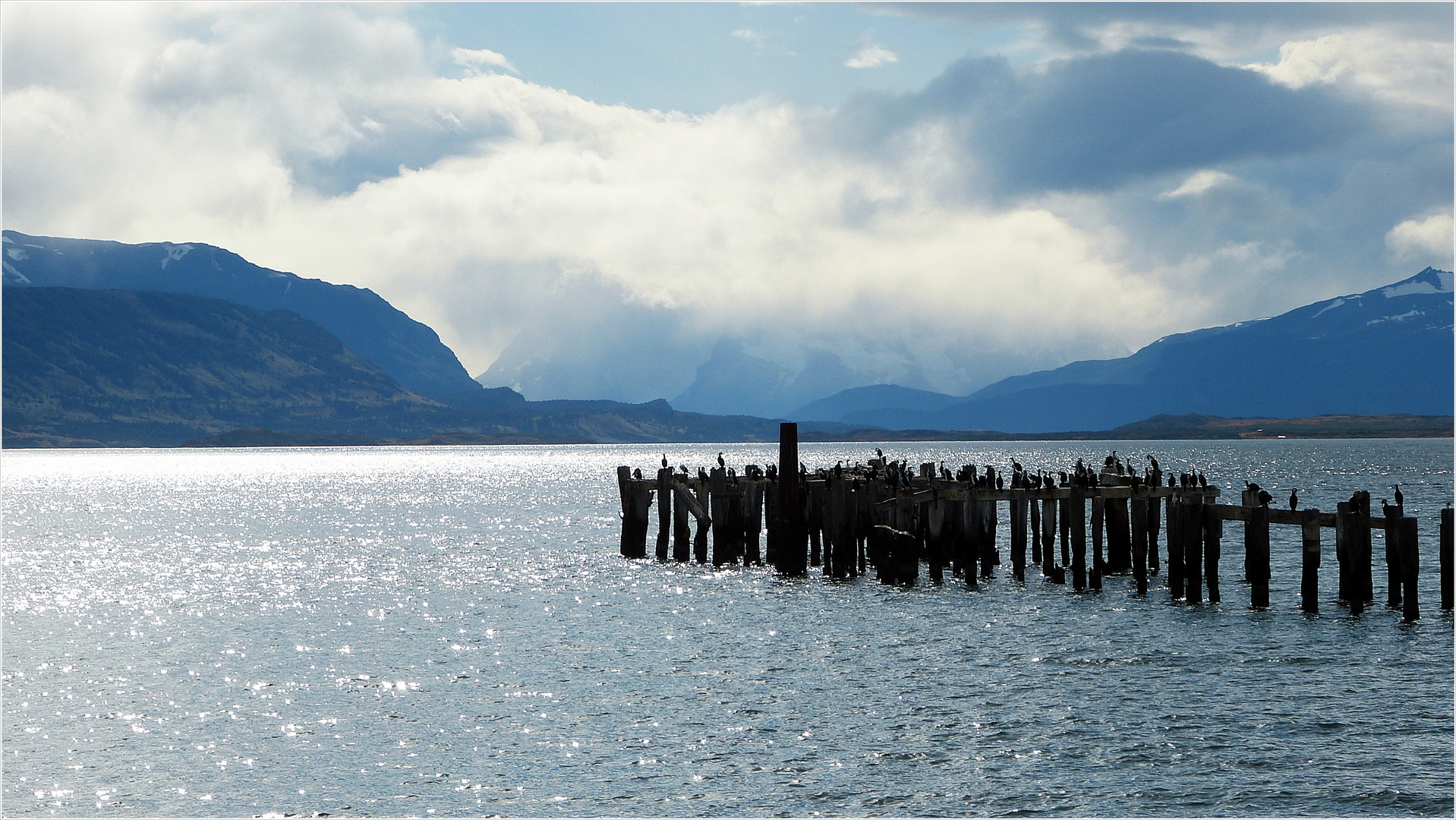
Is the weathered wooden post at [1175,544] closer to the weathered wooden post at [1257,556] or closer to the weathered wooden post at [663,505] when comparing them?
the weathered wooden post at [1257,556]

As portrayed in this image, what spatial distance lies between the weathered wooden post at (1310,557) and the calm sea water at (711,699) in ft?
1.54

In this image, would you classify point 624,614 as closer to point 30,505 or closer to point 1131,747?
point 1131,747

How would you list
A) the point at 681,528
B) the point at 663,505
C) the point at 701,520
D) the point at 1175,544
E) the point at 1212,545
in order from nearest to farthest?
the point at 1212,545 → the point at 1175,544 → the point at 701,520 → the point at 681,528 → the point at 663,505

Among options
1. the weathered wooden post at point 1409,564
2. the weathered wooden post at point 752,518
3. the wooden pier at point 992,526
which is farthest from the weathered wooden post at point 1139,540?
the weathered wooden post at point 752,518

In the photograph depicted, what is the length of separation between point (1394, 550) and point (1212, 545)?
419 cm

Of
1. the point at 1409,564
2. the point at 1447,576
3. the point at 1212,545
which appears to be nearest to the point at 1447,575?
the point at 1447,576

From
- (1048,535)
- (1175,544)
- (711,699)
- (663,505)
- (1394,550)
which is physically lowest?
(711,699)

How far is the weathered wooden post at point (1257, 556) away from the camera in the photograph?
27.8 metres

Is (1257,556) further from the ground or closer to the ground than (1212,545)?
closer to the ground

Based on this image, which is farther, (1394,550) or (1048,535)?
(1048,535)

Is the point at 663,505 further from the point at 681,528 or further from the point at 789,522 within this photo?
the point at 789,522

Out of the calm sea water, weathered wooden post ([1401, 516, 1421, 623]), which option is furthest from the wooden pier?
the calm sea water

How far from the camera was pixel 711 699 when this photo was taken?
21172mm

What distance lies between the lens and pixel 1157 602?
3053cm
